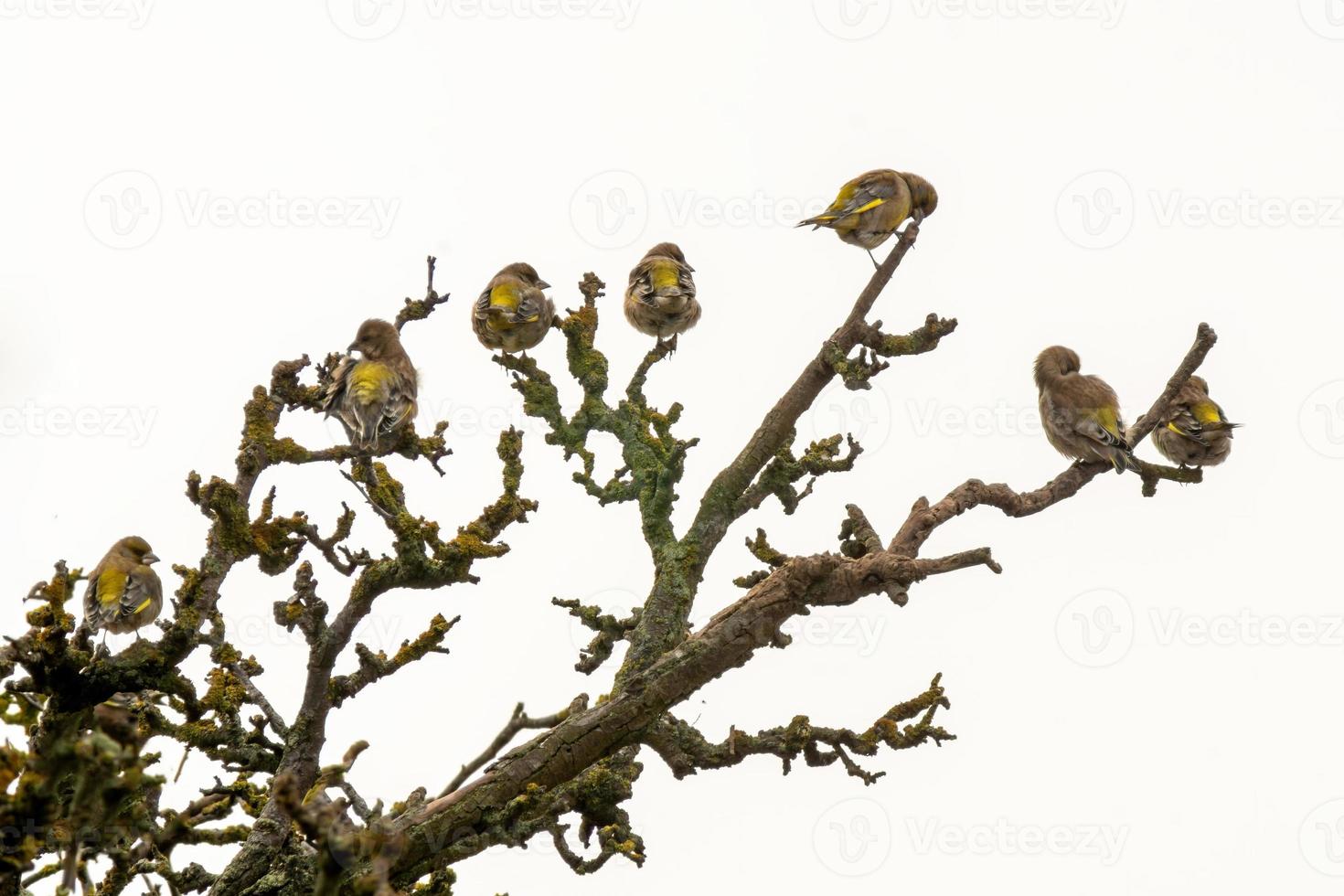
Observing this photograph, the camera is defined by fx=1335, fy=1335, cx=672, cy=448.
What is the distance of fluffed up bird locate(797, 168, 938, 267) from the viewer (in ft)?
33.3

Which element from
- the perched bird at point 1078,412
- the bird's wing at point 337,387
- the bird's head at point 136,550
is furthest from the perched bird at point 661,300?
the bird's head at point 136,550

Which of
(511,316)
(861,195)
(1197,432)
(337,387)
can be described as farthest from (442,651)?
(1197,432)

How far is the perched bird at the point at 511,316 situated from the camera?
1016 centimetres

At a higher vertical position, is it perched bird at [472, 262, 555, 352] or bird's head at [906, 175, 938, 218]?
perched bird at [472, 262, 555, 352]

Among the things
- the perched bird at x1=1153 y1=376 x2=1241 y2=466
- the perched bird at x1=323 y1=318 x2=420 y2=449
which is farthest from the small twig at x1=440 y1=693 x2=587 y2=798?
the perched bird at x1=1153 y1=376 x2=1241 y2=466

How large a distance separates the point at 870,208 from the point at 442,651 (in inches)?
204

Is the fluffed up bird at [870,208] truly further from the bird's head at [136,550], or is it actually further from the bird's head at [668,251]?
the bird's head at [136,550]

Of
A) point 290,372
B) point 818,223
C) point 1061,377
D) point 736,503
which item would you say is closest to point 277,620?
point 290,372

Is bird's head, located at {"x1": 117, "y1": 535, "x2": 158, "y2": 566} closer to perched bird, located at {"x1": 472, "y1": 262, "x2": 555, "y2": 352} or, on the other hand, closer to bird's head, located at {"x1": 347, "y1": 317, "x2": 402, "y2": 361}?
bird's head, located at {"x1": 347, "y1": 317, "x2": 402, "y2": 361}

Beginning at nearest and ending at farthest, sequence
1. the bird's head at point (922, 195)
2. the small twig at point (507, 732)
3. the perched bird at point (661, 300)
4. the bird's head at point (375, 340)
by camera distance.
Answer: the small twig at point (507, 732) → the bird's head at point (375, 340) → the perched bird at point (661, 300) → the bird's head at point (922, 195)

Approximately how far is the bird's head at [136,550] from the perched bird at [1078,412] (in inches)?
246

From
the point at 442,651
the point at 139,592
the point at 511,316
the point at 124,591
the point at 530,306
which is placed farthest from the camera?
the point at 530,306

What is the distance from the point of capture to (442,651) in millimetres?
6793

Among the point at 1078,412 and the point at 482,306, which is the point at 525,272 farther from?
the point at 1078,412
